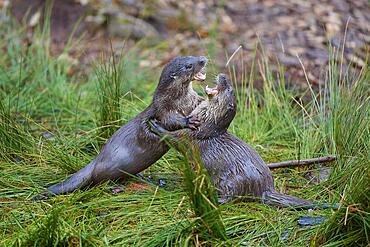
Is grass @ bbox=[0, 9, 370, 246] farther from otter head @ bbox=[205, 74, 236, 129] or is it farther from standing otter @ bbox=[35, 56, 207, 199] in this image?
otter head @ bbox=[205, 74, 236, 129]

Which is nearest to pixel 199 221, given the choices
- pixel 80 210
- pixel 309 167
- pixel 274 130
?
pixel 80 210

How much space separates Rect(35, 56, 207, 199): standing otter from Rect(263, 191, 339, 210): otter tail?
56 centimetres

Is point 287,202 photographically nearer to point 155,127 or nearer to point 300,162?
point 300,162

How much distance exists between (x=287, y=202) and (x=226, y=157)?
1.28ft

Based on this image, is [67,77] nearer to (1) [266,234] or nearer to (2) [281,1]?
(2) [281,1]

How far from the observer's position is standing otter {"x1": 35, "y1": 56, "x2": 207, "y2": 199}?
4.41 m

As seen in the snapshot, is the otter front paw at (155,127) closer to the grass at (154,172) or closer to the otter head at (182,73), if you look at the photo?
the otter head at (182,73)

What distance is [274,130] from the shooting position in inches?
229

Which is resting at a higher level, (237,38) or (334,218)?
(334,218)

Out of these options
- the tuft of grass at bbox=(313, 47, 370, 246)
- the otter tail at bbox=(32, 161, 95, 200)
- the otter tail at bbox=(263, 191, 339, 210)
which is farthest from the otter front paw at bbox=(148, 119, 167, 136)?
the tuft of grass at bbox=(313, 47, 370, 246)

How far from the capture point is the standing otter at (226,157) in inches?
168

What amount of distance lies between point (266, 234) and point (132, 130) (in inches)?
40.4

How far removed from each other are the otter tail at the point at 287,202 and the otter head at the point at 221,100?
0.47 metres

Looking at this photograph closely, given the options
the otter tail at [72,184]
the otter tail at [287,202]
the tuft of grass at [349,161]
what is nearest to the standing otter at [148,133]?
the otter tail at [72,184]
